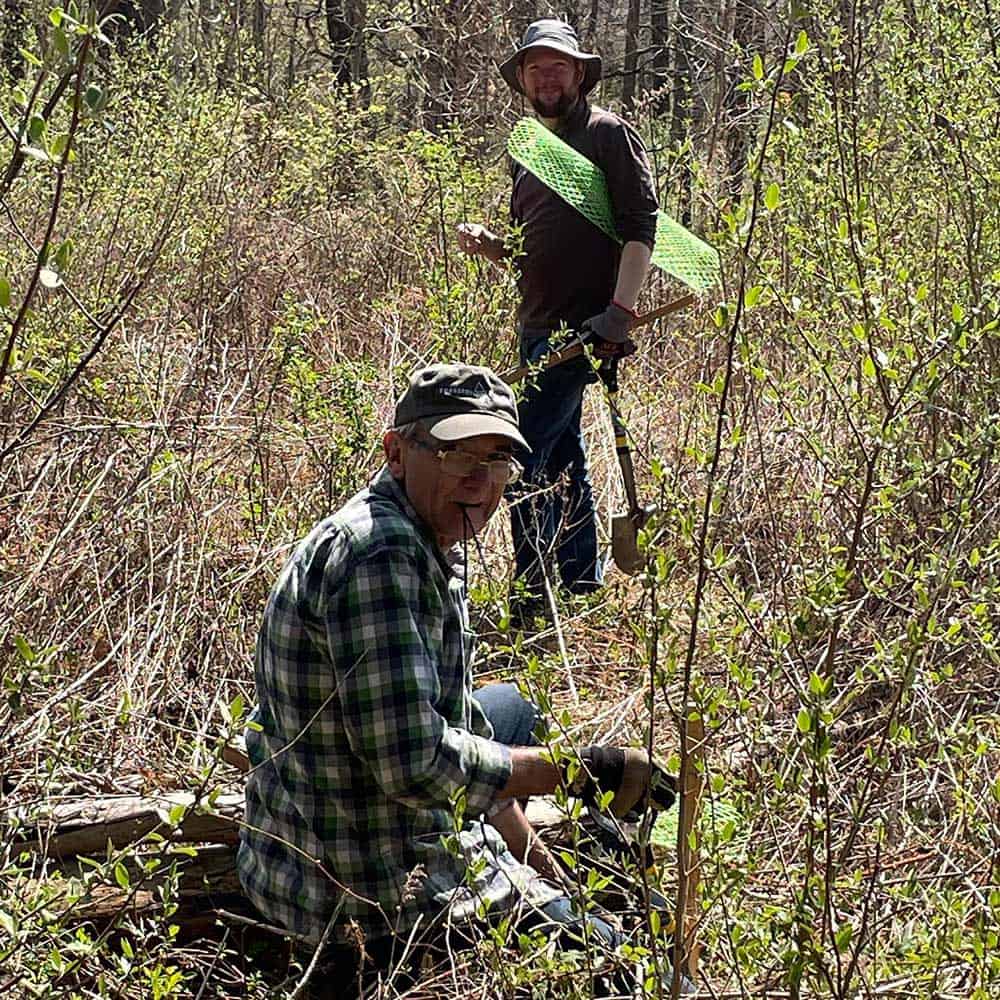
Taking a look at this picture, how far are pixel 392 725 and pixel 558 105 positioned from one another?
3.02 meters

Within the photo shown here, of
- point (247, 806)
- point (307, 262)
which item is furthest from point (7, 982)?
point (307, 262)

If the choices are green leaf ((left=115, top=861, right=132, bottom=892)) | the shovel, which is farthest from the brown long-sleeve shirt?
green leaf ((left=115, top=861, right=132, bottom=892))

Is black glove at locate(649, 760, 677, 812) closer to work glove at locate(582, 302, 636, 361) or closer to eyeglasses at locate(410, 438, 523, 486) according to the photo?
eyeglasses at locate(410, 438, 523, 486)

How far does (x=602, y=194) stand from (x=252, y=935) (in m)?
2.83

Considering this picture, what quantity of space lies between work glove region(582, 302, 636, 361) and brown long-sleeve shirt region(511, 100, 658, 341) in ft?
0.41

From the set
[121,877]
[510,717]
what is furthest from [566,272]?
[121,877]

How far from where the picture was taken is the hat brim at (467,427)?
2.59 meters

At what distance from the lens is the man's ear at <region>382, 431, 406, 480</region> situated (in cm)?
265

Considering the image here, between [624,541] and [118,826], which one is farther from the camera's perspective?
[624,541]

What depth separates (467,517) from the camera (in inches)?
103

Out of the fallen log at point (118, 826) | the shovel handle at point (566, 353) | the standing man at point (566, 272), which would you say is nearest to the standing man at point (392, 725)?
the fallen log at point (118, 826)

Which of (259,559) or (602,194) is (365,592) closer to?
(259,559)

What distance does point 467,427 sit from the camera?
2.60 m

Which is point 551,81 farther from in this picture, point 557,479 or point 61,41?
point 61,41
